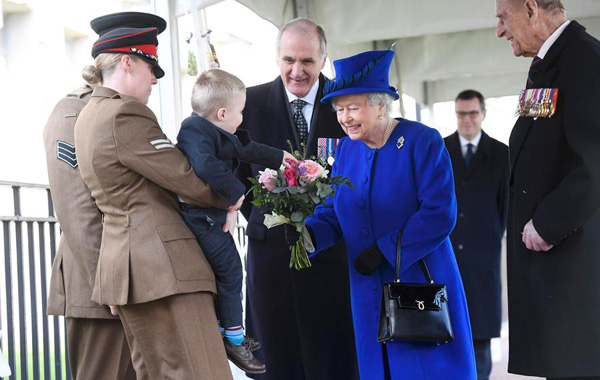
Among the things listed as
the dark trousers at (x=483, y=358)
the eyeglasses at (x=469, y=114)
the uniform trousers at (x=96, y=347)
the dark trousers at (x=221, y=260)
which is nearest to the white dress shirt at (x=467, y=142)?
the eyeglasses at (x=469, y=114)

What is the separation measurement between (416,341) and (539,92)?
37.5 inches

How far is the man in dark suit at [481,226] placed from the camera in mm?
5754

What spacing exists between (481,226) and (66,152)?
344 centimetres

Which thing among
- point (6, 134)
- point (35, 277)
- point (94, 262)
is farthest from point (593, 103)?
point (6, 134)

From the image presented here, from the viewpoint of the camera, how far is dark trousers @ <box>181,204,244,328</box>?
2.86 meters

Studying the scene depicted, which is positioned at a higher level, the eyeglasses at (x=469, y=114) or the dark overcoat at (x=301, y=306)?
the eyeglasses at (x=469, y=114)

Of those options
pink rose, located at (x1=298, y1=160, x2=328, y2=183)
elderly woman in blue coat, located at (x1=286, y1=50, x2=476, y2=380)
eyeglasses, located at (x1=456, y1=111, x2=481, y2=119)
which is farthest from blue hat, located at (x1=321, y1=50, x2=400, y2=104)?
eyeglasses, located at (x1=456, y1=111, x2=481, y2=119)

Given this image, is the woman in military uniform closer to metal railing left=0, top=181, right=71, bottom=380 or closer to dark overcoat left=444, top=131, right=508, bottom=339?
metal railing left=0, top=181, right=71, bottom=380

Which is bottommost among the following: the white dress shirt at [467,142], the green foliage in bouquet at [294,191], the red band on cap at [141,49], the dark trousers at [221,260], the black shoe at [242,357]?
the black shoe at [242,357]

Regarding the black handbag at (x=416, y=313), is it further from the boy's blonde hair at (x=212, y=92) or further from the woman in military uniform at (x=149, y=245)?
the boy's blonde hair at (x=212, y=92)

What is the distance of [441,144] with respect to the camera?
3.09m

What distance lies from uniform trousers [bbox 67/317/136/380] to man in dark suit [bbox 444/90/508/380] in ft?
10.5

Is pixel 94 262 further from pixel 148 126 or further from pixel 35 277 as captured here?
pixel 35 277

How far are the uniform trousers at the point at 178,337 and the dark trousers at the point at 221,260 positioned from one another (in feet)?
0.39
